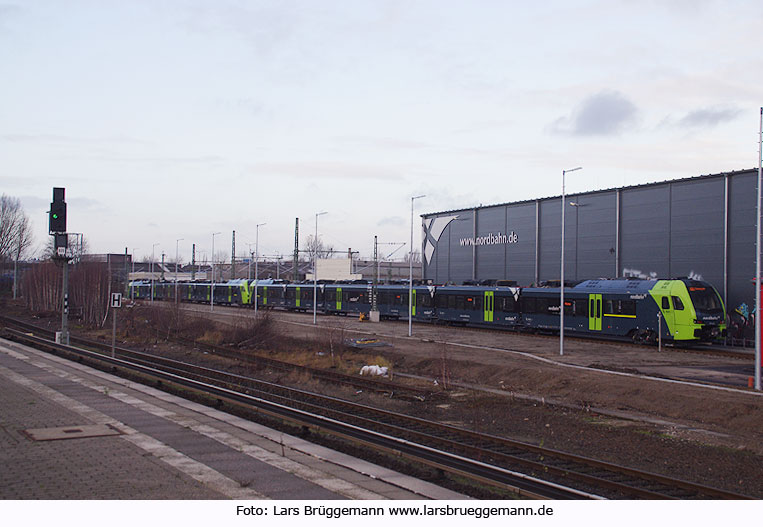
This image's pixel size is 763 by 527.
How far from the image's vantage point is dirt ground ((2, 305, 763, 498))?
13.4 metres

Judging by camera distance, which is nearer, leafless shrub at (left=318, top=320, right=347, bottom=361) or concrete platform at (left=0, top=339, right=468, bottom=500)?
concrete platform at (left=0, top=339, right=468, bottom=500)

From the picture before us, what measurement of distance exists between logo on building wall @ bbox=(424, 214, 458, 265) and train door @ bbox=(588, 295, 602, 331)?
27.8m

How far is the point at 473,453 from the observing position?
13383 millimetres

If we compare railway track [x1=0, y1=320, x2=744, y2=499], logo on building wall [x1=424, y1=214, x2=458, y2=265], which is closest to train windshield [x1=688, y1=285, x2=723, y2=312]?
railway track [x1=0, y1=320, x2=744, y2=499]

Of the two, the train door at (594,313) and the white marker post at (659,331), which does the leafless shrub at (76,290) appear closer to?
the train door at (594,313)

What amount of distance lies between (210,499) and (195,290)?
76934mm

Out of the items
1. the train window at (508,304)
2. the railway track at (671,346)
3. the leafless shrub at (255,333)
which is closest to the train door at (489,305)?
the train window at (508,304)

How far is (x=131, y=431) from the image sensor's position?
13727mm

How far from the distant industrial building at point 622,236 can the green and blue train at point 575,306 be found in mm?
6565

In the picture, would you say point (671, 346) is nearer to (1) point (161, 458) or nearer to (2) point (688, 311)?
(2) point (688, 311)

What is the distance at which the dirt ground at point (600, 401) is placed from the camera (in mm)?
13391

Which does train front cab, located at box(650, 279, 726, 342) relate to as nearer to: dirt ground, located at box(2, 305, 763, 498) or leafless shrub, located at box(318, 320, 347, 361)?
dirt ground, located at box(2, 305, 763, 498)
